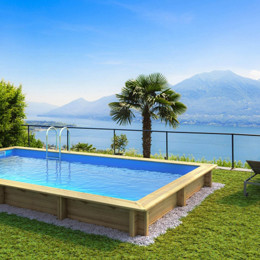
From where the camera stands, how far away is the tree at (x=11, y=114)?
8.81 meters

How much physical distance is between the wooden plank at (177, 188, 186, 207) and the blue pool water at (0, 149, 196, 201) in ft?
2.58

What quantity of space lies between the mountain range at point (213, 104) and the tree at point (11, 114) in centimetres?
5709

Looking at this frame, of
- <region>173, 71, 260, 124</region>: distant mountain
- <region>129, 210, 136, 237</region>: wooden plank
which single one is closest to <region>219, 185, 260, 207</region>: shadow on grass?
<region>129, 210, 136, 237</region>: wooden plank

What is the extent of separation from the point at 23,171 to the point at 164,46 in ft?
104

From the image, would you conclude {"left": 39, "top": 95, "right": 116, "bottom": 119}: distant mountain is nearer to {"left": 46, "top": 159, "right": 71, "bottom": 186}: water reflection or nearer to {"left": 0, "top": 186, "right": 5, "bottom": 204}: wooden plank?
{"left": 46, "top": 159, "right": 71, "bottom": 186}: water reflection

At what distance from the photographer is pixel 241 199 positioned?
193 inches

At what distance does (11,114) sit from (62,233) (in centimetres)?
673

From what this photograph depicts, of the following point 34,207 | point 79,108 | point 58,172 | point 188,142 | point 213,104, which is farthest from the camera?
point 79,108

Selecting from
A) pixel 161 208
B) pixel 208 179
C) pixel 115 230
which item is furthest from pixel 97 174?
pixel 115 230

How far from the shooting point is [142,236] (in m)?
3.48

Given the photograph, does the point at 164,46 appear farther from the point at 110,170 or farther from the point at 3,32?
the point at 110,170

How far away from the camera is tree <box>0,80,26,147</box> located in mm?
8812

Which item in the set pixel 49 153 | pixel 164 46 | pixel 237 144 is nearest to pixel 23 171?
pixel 49 153

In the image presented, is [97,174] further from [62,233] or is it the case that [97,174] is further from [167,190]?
[62,233]
